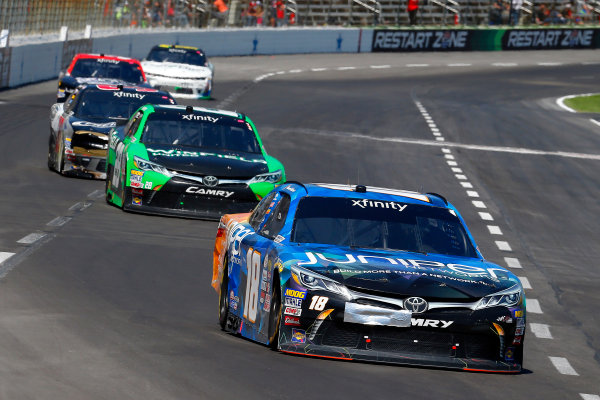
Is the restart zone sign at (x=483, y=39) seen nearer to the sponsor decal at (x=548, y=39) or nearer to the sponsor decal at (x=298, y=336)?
the sponsor decal at (x=548, y=39)

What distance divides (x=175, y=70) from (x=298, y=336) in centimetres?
3138

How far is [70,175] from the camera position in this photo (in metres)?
22.0

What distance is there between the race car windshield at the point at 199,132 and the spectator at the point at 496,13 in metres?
56.8

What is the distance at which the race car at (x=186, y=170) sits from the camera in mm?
17938

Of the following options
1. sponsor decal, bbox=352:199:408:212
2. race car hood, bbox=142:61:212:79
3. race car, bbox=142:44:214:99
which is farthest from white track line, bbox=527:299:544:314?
race car hood, bbox=142:61:212:79

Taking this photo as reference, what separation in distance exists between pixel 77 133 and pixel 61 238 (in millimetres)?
6578

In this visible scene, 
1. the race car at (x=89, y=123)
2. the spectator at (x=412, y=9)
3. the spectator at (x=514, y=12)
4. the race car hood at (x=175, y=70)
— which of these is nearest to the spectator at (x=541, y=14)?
the spectator at (x=514, y=12)

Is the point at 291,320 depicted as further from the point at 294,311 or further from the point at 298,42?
the point at 298,42

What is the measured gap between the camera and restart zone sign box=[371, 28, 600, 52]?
71.6m

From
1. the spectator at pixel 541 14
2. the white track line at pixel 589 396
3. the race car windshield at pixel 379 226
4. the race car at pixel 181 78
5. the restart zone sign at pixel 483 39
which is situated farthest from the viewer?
the spectator at pixel 541 14

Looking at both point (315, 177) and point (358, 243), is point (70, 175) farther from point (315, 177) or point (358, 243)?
point (358, 243)

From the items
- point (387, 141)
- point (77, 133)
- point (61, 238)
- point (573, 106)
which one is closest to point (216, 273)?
point (61, 238)

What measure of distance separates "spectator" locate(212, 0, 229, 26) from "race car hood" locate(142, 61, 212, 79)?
24.2 meters

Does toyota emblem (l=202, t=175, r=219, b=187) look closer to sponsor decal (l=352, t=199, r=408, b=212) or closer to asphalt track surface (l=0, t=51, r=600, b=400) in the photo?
asphalt track surface (l=0, t=51, r=600, b=400)
